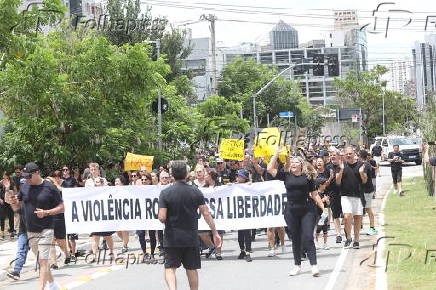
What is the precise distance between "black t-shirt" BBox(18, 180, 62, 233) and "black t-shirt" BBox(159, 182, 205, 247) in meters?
2.96

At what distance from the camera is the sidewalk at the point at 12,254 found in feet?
45.9

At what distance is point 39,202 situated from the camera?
1087cm

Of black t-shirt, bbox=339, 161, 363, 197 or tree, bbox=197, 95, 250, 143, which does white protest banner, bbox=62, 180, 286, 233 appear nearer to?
black t-shirt, bbox=339, 161, 363, 197

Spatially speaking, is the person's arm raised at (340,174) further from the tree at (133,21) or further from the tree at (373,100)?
the tree at (373,100)

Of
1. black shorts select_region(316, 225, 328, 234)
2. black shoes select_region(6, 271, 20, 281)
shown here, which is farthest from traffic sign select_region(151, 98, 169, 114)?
black shoes select_region(6, 271, 20, 281)

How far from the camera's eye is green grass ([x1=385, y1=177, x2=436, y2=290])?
10.1m

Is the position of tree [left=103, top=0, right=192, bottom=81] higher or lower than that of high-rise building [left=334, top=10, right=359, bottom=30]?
lower

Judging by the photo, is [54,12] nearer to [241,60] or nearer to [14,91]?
[14,91]

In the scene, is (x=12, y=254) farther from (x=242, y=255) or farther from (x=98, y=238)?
(x=242, y=255)

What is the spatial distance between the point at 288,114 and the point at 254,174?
4459cm

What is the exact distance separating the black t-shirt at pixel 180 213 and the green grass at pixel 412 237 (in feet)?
9.23

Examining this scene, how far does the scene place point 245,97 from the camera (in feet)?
203

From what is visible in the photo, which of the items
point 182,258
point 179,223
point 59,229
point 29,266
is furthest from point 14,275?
point 179,223

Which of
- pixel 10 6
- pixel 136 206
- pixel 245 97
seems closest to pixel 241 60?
pixel 245 97
